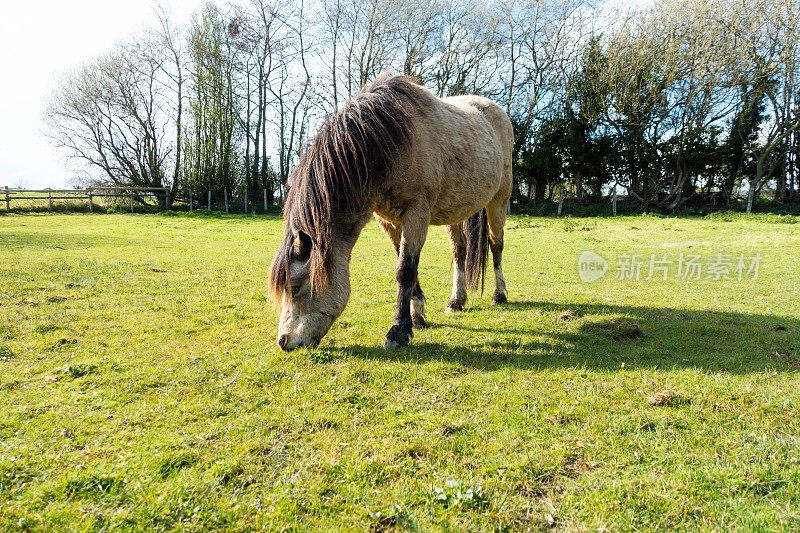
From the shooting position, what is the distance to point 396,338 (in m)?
4.55

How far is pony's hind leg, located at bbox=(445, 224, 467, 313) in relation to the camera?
6.41 meters

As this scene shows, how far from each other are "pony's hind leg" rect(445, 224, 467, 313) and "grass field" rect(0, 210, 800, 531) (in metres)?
0.44

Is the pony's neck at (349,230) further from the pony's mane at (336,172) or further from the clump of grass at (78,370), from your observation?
the clump of grass at (78,370)

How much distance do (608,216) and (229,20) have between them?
29.4 metres

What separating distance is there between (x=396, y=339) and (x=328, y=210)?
158 cm

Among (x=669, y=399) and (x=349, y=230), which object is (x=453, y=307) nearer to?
(x=349, y=230)

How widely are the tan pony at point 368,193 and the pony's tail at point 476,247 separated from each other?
50.1 inches

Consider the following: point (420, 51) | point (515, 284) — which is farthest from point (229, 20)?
point (515, 284)

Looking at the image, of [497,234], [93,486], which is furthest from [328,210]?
[497,234]

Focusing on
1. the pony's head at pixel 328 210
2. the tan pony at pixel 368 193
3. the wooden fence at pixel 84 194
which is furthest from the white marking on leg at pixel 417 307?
the wooden fence at pixel 84 194

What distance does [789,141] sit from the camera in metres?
23.6

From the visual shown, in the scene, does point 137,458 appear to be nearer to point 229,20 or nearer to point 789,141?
point 789,141

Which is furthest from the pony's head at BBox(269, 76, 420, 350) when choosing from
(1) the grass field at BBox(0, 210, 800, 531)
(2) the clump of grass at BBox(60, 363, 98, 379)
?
(2) the clump of grass at BBox(60, 363, 98, 379)

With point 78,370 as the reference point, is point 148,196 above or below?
above
